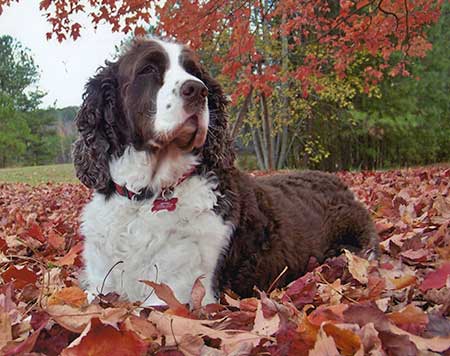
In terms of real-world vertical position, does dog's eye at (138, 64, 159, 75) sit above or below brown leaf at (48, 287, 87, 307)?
above

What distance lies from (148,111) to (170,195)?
17.9 inches

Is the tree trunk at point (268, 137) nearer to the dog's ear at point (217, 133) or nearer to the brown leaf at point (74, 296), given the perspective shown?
the dog's ear at point (217, 133)

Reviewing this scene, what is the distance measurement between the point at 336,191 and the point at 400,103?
920 inches

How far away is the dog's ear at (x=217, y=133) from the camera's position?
301 centimetres

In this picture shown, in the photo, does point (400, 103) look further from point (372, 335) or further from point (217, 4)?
point (372, 335)

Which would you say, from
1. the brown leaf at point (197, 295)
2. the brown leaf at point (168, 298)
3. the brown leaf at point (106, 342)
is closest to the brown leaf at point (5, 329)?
the brown leaf at point (106, 342)

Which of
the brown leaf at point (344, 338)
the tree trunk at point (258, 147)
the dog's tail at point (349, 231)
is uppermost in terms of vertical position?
the brown leaf at point (344, 338)

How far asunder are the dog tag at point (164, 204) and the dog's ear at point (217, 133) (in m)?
0.34

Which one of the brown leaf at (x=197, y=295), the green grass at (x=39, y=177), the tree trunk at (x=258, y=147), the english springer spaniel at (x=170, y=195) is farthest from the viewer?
the tree trunk at (x=258, y=147)

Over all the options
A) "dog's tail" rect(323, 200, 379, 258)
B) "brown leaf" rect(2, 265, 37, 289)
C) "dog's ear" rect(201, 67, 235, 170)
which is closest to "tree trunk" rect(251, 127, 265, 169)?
"dog's tail" rect(323, 200, 379, 258)

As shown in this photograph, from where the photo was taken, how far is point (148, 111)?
285 centimetres

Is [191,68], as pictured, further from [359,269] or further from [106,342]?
[106,342]

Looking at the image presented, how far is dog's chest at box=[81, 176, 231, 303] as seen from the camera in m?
2.68

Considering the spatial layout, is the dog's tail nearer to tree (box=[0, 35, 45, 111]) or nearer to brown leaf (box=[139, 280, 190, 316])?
brown leaf (box=[139, 280, 190, 316])
